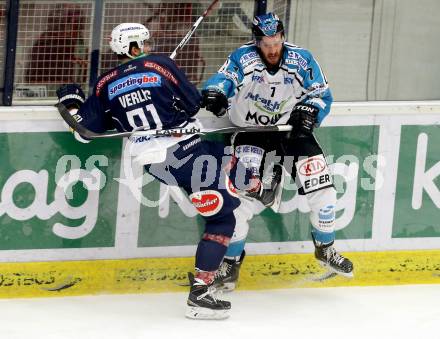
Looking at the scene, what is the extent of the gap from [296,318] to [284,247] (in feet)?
2.02

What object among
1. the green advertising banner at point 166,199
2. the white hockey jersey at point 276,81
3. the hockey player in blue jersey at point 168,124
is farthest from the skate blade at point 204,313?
the white hockey jersey at point 276,81

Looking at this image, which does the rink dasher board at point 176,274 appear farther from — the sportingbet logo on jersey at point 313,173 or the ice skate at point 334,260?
the sportingbet logo on jersey at point 313,173

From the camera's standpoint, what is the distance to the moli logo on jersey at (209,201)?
623cm

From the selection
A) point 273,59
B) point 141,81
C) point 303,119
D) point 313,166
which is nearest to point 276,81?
point 273,59

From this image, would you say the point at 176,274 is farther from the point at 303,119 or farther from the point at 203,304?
the point at 303,119

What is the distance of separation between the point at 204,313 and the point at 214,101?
987mm

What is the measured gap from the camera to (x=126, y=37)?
20.4 feet

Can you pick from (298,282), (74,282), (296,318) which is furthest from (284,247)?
(74,282)

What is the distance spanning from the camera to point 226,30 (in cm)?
708

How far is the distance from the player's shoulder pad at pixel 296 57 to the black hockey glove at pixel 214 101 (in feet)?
1.22

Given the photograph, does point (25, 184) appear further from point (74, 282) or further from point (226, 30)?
point (226, 30)

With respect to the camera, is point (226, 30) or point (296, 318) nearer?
point (296, 318)

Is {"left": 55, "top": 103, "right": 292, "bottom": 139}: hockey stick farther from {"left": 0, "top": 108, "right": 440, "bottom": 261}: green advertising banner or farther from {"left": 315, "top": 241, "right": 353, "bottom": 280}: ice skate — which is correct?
{"left": 315, "top": 241, "right": 353, "bottom": 280}: ice skate

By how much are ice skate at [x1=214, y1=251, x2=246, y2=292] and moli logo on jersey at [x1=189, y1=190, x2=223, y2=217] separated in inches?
21.6
